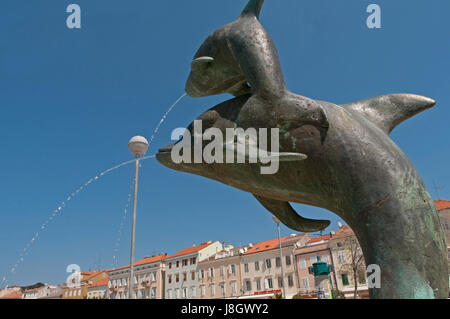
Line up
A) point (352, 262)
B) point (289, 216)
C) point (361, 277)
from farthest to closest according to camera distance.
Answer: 1. point (352, 262)
2. point (361, 277)
3. point (289, 216)

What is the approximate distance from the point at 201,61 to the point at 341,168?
1833 millimetres

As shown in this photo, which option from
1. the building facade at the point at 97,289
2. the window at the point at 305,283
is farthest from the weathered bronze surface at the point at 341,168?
the building facade at the point at 97,289

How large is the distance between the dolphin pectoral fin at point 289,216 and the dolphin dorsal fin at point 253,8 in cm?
187

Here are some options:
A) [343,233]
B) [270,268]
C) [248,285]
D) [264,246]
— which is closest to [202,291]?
[248,285]

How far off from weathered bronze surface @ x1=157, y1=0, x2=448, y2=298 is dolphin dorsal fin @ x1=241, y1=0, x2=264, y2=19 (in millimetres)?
11

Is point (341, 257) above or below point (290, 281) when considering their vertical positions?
above

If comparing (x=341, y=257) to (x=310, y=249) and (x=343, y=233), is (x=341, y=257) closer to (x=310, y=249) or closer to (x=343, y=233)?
(x=343, y=233)

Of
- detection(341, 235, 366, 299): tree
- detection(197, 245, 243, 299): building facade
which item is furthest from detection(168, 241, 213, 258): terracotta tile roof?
detection(341, 235, 366, 299): tree

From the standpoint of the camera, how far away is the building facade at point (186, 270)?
53.5 meters

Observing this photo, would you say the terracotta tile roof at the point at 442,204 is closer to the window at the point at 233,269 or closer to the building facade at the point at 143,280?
the window at the point at 233,269

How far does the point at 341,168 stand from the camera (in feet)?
9.04

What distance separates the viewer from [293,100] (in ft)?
9.60

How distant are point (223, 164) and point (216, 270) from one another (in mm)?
50249
